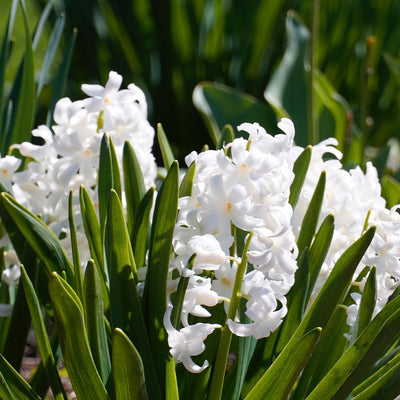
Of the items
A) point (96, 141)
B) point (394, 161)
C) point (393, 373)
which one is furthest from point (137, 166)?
point (394, 161)

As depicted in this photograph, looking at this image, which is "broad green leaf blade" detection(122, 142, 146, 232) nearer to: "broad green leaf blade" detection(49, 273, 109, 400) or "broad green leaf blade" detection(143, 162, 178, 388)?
"broad green leaf blade" detection(143, 162, 178, 388)

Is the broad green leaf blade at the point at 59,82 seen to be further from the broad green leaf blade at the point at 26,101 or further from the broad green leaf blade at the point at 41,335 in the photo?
the broad green leaf blade at the point at 41,335

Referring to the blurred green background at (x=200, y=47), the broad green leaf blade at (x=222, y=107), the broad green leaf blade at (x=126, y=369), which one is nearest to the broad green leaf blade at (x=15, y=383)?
the broad green leaf blade at (x=126, y=369)

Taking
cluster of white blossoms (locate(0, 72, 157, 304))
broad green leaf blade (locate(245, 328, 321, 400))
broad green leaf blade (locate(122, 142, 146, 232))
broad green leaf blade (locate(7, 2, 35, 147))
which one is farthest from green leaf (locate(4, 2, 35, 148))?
broad green leaf blade (locate(245, 328, 321, 400))

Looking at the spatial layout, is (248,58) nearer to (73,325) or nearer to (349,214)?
(349,214)

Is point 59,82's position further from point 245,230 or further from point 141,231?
point 245,230

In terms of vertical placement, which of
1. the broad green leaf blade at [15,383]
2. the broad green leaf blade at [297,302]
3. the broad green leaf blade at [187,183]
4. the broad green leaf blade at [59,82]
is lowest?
the broad green leaf blade at [15,383]

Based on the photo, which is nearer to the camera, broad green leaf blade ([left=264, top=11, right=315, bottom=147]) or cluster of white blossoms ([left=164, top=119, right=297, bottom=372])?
cluster of white blossoms ([left=164, top=119, right=297, bottom=372])

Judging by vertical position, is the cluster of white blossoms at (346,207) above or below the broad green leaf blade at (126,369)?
above
